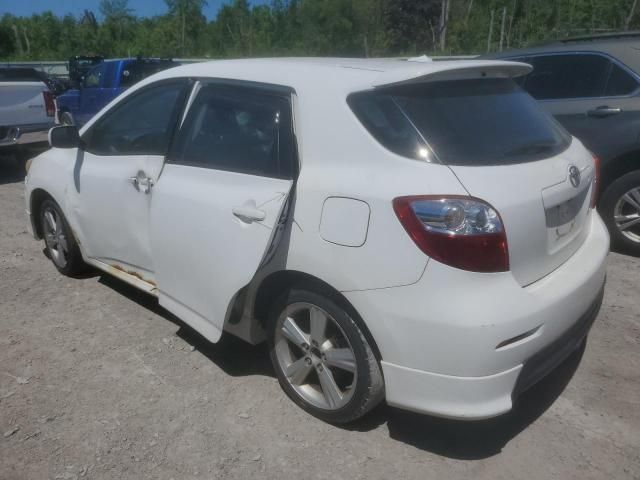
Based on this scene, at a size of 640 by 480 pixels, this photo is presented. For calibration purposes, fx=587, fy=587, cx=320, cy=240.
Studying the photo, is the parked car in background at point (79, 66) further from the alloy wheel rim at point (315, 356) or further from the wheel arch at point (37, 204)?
the alloy wheel rim at point (315, 356)

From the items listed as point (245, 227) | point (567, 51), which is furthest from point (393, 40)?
point (245, 227)

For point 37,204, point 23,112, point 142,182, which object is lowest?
point 37,204

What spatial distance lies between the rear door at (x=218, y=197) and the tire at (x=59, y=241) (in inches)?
56.0

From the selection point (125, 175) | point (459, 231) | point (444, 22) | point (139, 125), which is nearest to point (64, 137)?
point (139, 125)

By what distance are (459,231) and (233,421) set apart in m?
1.52

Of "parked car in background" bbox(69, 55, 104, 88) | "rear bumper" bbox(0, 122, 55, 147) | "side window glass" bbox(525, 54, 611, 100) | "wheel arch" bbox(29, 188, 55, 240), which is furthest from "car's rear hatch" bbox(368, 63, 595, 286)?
"parked car in background" bbox(69, 55, 104, 88)

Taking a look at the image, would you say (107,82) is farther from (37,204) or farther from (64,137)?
(64,137)

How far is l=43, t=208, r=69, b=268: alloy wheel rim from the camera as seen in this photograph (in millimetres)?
4559

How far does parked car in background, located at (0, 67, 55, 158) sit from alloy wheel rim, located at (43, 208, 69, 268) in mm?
4608

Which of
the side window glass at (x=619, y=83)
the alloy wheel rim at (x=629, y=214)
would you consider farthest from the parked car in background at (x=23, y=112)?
the alloy wheel rim at (x=629, y=214)

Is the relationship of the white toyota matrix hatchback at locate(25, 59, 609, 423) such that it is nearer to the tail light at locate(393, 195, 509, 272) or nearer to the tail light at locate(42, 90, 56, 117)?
the tail light at locate(393, 195, 509, 272)

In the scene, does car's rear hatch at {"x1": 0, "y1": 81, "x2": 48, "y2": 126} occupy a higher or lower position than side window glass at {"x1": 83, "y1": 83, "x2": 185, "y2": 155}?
lower

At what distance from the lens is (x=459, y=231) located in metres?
2.24

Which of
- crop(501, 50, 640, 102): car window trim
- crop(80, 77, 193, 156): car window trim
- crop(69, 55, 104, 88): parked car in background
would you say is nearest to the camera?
crop(80, 77, 193, 156): car window trim
